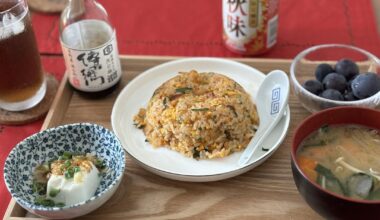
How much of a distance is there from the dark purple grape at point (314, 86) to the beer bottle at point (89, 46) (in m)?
0.45

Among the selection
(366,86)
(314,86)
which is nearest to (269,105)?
(314,86)

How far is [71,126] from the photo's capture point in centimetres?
116

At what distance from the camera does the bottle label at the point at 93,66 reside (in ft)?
4.10

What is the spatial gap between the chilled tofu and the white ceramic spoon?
31 cm

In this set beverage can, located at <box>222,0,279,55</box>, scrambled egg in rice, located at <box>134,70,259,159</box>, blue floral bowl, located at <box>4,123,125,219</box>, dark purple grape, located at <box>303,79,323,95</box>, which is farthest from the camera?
A: beverage can, located at <box>222,0,279,55</box>

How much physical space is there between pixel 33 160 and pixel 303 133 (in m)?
0.55

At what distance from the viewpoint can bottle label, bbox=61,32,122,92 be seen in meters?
1.25

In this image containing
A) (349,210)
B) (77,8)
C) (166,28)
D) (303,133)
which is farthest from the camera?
(166,28)

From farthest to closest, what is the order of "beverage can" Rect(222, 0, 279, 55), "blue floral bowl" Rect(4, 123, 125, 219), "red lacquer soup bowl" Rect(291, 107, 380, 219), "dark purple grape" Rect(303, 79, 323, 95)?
1. "beverage can" Rect(222, 0, 279, 55)
2. "dark purple grape" Rect(303, 79, 323, 95)
3. "blue floral bowl" Rect(4, 123, 125, 219)
4. "red lacquer soup bowl" Rect(291, 107, 380, 219)

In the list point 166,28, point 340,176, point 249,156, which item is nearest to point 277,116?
point 249,156

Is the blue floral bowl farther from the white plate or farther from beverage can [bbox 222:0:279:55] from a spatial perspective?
beverage can [bbox 222:0:279:55]

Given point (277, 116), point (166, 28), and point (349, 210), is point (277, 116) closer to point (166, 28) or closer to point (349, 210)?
point (349, 210)

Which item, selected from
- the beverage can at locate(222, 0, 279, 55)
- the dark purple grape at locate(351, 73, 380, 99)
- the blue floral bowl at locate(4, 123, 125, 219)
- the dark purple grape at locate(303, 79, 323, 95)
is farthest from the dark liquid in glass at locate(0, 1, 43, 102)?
the dark purple grape at locate(351, 73, 380, 99)

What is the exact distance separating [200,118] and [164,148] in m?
0.11
